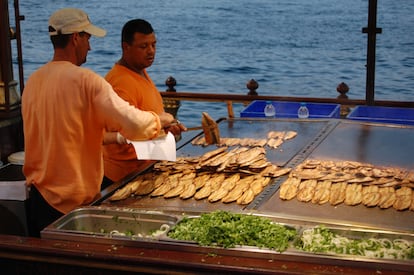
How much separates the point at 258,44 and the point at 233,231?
40.1 feet

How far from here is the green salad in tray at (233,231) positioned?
2.31 m

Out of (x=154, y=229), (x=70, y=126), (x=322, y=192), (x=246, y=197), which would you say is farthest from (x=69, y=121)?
(x=322, y=192)

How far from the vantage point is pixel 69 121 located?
2760 mm

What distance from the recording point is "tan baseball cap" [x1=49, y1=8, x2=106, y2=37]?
9.10ft

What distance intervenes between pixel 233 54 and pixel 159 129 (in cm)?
1105

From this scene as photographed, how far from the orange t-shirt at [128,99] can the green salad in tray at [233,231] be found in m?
1.01

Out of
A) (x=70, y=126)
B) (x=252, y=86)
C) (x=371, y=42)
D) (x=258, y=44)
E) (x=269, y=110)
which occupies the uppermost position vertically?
(x=371, y=42)

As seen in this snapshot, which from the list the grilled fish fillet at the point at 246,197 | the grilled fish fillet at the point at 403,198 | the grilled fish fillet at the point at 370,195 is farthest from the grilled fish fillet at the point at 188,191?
the grilled fish fillet at the point at 403,198

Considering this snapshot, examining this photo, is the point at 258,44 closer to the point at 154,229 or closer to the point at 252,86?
the point at 252,86

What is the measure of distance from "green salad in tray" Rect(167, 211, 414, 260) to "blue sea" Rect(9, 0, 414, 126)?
8.27m

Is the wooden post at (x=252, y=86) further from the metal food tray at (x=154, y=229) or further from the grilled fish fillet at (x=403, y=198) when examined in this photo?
the metal food tray at (x=154, y=229)

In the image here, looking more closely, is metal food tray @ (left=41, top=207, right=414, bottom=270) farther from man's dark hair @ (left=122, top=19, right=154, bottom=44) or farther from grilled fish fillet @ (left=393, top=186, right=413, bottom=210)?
man's dark hair @ (left=122, top=19, right=154, bottom=44)

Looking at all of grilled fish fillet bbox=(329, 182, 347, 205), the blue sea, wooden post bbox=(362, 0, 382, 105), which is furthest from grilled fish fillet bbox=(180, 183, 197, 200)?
the blue sea

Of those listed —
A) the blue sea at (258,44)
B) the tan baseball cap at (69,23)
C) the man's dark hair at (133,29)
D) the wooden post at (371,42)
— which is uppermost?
the tan baseball cap at (69,23)
